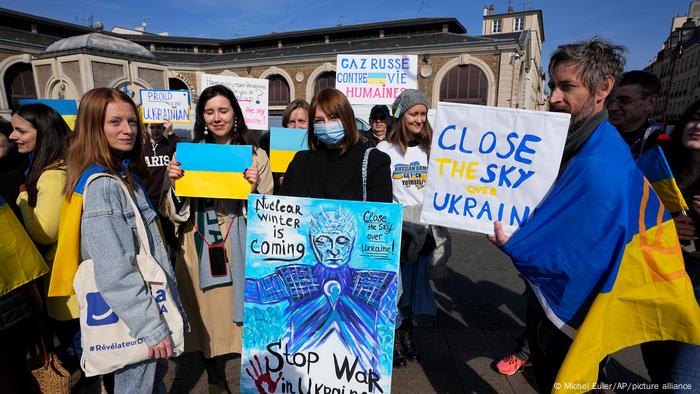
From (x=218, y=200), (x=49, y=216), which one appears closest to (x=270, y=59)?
(x=218, y=200)

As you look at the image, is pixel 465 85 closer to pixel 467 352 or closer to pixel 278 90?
pixel 278 90

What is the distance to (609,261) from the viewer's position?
143cm

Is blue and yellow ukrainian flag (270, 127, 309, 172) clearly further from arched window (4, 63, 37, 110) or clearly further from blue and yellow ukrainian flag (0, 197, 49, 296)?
arched window (4, 63, 37, 110)

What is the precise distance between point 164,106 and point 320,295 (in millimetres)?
6157

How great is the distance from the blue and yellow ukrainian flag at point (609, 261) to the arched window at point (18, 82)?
33.9 m

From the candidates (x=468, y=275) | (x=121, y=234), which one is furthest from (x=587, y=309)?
(x=468, y=275)

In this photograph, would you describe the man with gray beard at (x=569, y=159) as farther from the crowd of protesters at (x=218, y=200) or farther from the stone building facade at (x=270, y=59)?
the stone building facade at (x=270, y=59)

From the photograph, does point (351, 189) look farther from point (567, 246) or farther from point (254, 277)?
point (567, 246)

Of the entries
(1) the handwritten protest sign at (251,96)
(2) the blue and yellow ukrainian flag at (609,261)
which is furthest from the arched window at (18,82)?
(2) the blue and yellow ukrainian flag at (609,261)

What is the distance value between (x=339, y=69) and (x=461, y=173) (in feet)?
18.3

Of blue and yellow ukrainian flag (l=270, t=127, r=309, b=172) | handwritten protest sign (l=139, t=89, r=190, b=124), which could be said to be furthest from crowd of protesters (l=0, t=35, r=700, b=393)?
handwritten protest sign (l=139, t=89, r=190, b=124)

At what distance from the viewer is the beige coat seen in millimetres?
2357

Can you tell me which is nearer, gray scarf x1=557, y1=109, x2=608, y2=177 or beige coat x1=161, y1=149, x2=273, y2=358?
gray scarf x1=557, y1=109, x2=608, y2=177

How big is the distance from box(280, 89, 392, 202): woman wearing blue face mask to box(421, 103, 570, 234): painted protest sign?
36 cm
